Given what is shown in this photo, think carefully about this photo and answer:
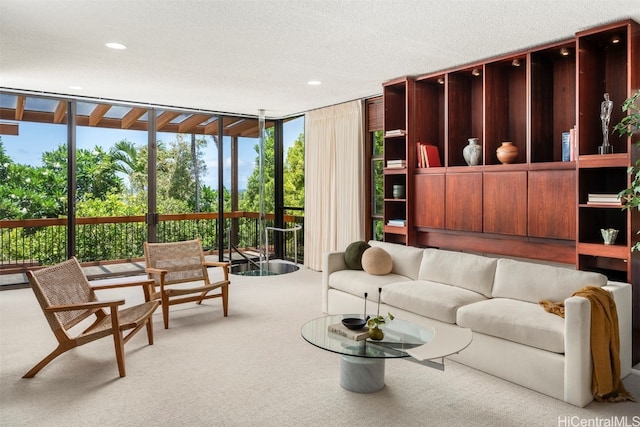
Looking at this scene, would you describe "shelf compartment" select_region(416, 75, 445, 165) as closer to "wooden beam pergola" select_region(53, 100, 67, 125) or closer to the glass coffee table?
the glass coffee table

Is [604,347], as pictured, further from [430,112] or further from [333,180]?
[333,180]

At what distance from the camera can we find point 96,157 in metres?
6.46

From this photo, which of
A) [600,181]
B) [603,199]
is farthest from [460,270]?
[600,181]

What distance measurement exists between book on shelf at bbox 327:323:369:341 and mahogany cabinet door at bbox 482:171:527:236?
2014 mm

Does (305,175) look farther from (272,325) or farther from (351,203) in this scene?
(272,325)

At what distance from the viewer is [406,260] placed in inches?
183

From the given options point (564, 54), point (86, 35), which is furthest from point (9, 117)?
point (564, 54)

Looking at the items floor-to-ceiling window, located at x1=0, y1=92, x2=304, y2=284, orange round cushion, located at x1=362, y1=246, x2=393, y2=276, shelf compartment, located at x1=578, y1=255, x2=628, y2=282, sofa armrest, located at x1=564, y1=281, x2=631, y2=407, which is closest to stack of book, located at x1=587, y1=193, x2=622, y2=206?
shelf compartment, located at x1=578, y1=255, x2=628, y2=282

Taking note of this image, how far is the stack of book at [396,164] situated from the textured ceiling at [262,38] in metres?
0.95

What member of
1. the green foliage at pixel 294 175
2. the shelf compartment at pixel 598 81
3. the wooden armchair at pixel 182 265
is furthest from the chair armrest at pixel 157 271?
the shelf compartment at pixel 598 81

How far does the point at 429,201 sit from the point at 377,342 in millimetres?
2534

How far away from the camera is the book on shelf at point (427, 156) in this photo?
5.13 m

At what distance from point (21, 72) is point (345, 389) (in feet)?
15.2

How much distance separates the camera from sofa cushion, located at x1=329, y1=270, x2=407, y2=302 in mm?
4312
